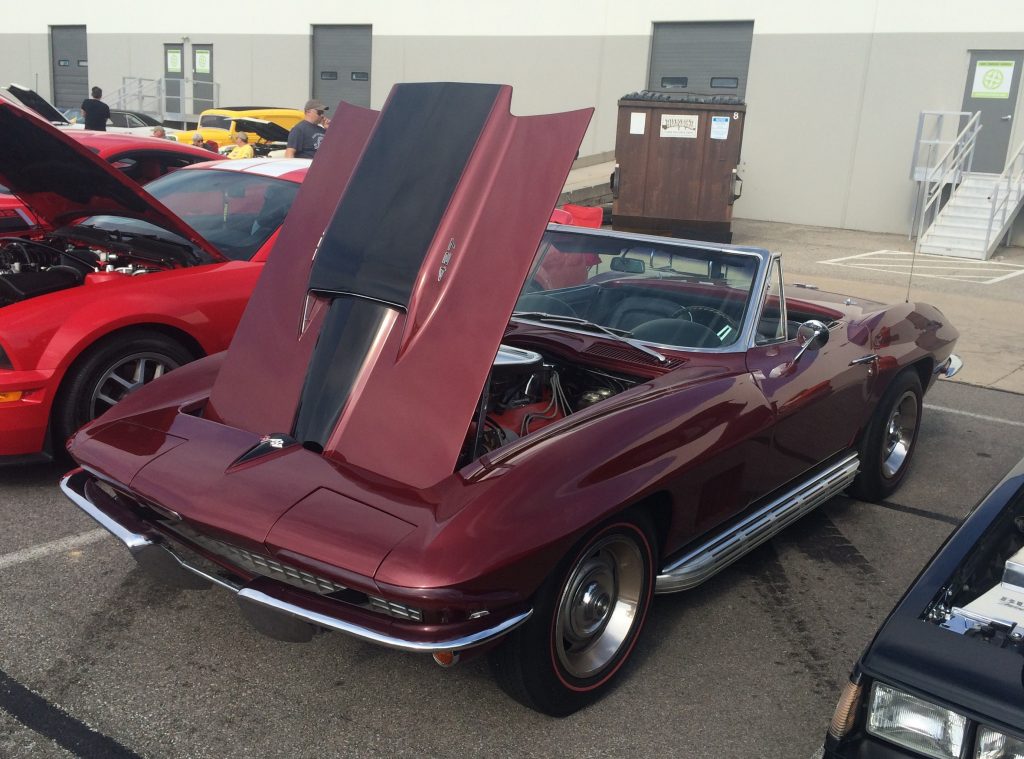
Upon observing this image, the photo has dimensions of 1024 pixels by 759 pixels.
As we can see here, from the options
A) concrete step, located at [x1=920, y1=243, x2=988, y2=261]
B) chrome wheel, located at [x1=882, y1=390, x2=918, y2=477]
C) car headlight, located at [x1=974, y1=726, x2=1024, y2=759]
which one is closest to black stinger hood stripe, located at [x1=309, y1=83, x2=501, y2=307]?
car headlight, located at [x1=974, y1=726, x2=1024, y2=759]

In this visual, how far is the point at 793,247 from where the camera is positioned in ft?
51.1

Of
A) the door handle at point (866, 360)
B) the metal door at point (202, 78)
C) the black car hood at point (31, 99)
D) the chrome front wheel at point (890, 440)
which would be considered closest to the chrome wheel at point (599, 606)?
the door handle at point (866, 360)

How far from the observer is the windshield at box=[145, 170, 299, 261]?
540 cm

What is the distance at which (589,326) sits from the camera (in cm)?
390

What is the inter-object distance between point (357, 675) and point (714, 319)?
1.99 m

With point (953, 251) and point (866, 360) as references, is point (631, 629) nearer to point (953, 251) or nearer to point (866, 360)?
point (866, 360)

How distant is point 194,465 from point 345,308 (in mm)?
718

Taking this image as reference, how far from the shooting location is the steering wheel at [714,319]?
3822 mm

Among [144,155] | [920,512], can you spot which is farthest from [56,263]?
[920,512]

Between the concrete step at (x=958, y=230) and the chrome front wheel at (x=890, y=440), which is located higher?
the concrete step at (x=958, y=230)

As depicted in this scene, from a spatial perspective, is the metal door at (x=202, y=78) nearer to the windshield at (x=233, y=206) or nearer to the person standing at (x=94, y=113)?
the person standing at (x=94, y=113)

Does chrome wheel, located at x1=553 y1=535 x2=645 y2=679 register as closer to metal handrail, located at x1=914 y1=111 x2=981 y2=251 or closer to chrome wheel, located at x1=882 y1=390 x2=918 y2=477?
chrome wheel, located at x1=882 y1=390 x2=918 y2=477

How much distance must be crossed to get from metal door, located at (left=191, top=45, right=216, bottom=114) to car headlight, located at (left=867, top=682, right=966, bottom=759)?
2790 centimetres

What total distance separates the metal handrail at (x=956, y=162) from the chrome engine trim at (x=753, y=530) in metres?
12.7
